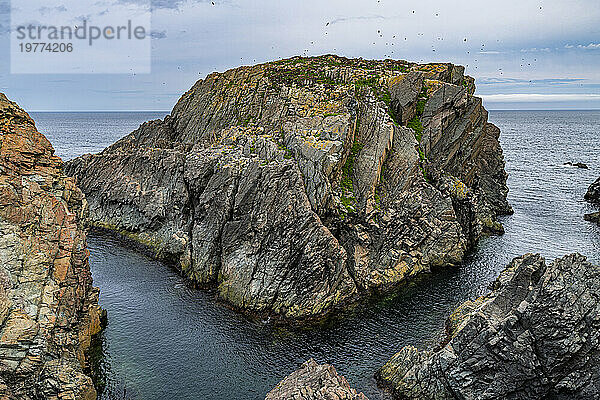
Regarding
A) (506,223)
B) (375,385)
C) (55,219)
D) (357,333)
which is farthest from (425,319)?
(506,223)

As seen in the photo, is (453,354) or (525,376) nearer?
(525,376)

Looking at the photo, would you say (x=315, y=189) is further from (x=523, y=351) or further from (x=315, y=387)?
(x=523, y=351)

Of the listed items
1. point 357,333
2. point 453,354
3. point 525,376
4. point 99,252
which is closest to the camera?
point 525,376

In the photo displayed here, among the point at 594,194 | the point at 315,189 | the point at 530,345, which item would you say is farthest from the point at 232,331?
the point at 594,194

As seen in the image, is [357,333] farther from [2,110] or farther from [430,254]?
[2,110]

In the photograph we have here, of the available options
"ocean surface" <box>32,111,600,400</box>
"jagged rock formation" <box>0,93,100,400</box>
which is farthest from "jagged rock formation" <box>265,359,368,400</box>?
"jagged rock formation" <box>0,93,100,400</box>
